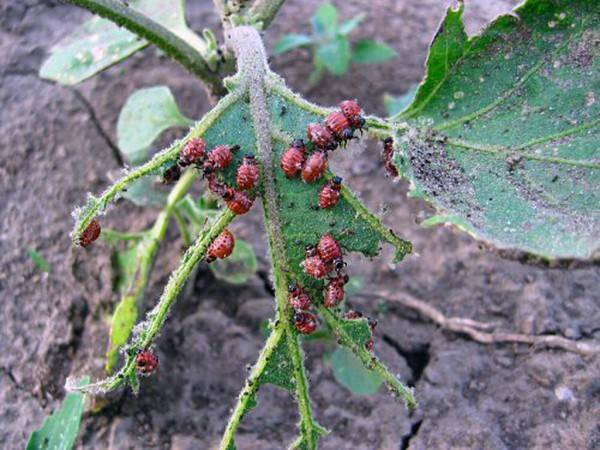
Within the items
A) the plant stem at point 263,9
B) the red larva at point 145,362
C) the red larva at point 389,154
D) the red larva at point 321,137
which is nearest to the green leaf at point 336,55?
the plant stem at point 263,9

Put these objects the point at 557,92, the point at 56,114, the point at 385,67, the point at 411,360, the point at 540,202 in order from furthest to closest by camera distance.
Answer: the point at 385,67, the point at 56,114, the point at 411,360, the point at 557,92, the point at 540,202

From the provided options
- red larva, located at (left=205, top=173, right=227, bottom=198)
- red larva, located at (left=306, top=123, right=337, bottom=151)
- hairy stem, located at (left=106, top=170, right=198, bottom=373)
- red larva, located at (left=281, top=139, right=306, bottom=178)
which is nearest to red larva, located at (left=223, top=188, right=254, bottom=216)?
red larva, located at (left=205, top=173, right=227, bottom=198)

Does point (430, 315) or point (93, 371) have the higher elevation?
point (430, 315)

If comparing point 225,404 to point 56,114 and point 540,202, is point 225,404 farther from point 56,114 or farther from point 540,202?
point 56,114

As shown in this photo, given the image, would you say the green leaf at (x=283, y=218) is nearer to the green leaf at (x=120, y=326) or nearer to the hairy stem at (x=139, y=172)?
the hairy stem at (x=139, y=172)

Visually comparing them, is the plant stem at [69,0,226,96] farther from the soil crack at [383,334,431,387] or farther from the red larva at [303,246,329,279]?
the soil crack at [383,334,431,387]

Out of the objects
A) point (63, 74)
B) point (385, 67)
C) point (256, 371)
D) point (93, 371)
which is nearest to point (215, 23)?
point (385, 67)
